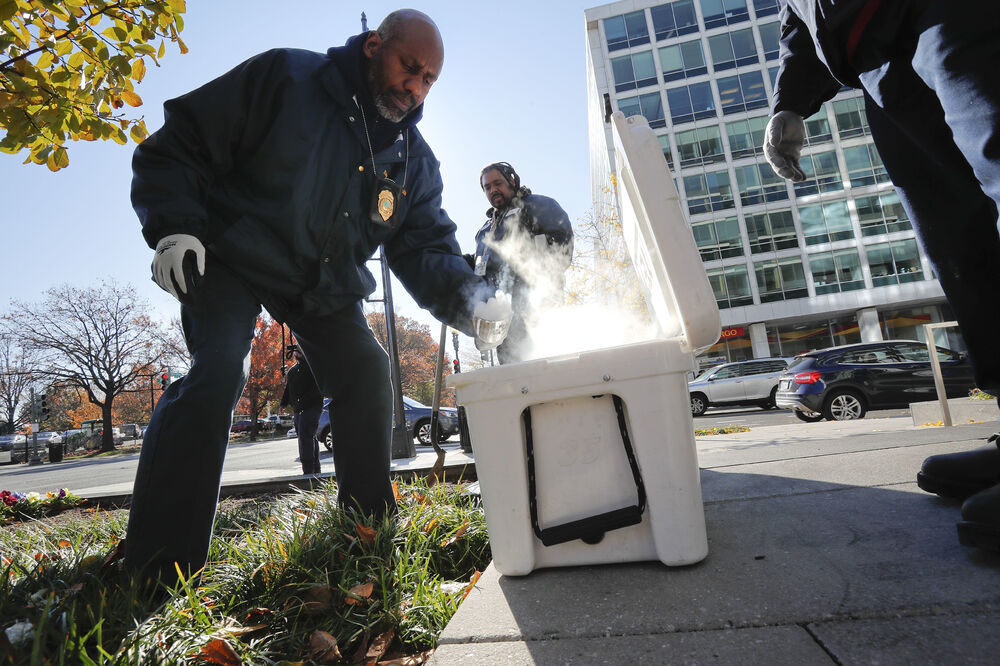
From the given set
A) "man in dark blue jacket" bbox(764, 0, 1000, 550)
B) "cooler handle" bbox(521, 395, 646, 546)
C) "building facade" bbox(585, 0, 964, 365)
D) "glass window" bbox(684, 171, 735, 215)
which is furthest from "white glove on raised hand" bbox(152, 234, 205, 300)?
"glass window" bbox(684, 171, 735, 215)

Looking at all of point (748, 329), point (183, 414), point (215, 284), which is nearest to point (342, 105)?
point (215, 284)

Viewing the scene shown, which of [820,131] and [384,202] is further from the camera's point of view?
[820,131]

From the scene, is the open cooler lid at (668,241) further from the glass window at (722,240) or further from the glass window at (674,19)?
the glass window at (674,19)

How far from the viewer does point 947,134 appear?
1.39m

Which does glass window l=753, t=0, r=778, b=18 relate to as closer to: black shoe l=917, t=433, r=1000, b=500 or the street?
the street

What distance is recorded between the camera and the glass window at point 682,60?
29422 millimetres

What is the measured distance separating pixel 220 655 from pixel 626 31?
35299 millimetres

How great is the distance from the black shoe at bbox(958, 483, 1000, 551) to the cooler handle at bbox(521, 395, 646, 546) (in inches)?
26.8

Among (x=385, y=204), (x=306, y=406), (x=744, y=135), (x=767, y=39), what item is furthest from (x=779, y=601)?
(x=767, y=39)

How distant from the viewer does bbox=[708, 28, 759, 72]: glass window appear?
94.4ft

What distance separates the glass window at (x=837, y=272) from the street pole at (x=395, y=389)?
2623 cm

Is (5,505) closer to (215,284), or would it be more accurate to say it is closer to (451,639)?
(215,284)

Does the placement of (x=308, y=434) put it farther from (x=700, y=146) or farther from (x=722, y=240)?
(x=700, y=146)

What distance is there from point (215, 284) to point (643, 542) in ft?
5.00
